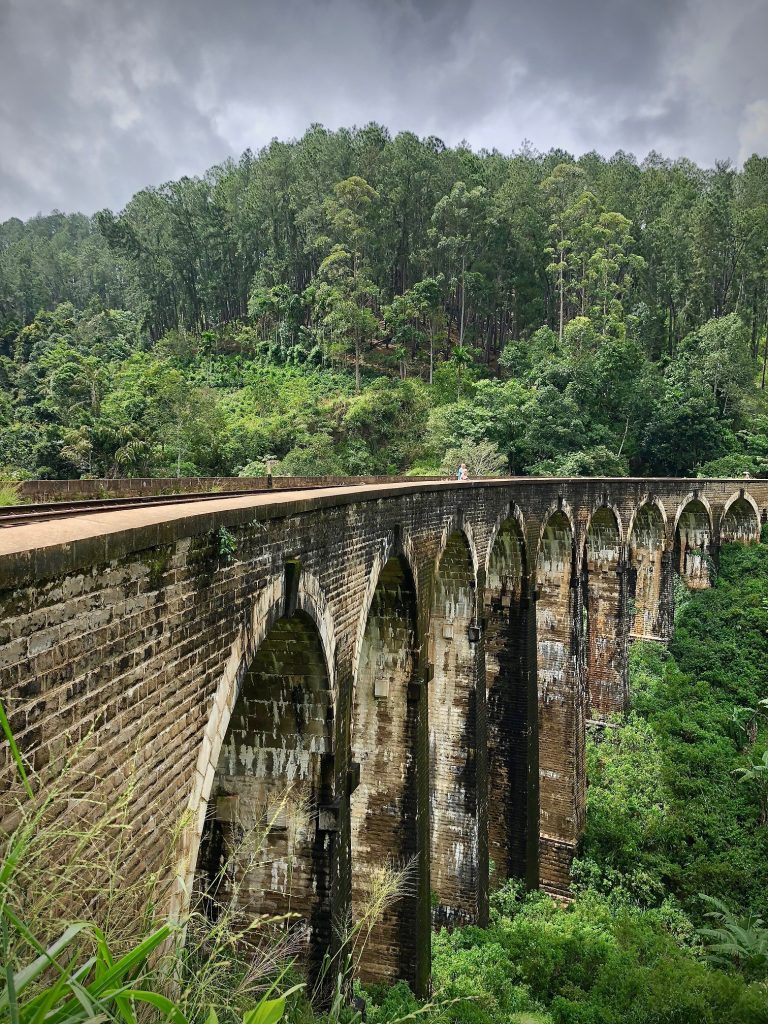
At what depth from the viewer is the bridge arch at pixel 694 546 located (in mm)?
23641

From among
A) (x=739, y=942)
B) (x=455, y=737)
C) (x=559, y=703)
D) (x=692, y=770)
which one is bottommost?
(x=739, y=942)

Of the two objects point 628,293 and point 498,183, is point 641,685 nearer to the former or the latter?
point 628,293

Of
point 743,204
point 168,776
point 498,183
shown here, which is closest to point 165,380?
point 498,183

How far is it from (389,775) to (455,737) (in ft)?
7.21

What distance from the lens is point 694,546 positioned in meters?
24.2

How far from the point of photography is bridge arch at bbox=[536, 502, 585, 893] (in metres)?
14.2

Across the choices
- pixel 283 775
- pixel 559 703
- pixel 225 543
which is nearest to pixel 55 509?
pixel 225 543

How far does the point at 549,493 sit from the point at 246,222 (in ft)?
125

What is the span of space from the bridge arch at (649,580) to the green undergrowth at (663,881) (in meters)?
0.79

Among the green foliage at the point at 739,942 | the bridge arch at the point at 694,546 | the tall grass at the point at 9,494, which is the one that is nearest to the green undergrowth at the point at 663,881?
the green foliage at the point at 739,942

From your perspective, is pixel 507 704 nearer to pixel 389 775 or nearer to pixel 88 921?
pixel 389 775

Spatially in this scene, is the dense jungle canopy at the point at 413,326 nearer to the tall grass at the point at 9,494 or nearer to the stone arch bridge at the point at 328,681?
the tall grass at the point at 9,494

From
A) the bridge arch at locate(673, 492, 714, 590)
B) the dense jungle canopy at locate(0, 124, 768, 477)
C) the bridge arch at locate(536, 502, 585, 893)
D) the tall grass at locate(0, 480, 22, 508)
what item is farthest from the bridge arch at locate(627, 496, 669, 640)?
the tall grass at locate(0, 480, 22, 508)

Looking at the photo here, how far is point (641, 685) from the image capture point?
64.1 ft
